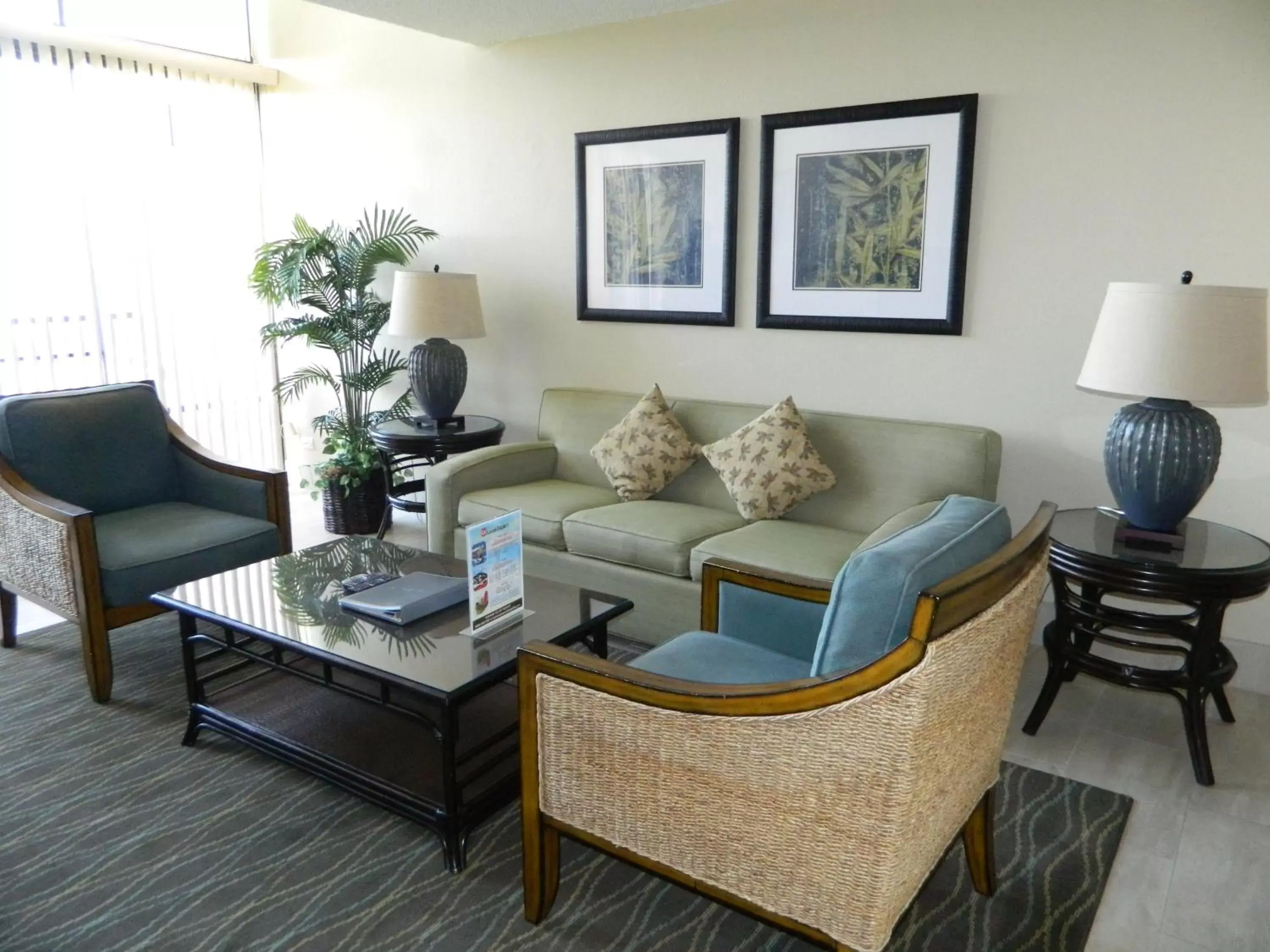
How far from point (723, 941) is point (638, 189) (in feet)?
10.1

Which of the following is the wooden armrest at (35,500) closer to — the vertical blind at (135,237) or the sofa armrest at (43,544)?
the sofa armrest at (43,544)

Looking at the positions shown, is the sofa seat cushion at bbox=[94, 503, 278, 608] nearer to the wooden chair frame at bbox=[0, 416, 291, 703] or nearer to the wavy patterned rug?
the wooden chair frame at bbox=[0, 416, 291, 703]

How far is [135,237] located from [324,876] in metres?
4.15

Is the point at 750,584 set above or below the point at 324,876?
above

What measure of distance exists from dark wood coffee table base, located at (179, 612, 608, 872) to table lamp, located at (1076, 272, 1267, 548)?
5.05 ft

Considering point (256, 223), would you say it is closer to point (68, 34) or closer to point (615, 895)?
point (68, 34)

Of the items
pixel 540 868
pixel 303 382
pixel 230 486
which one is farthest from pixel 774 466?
pixel 303 382

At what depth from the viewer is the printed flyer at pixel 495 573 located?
2.20m

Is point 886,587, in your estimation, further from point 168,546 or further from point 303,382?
point 303,382

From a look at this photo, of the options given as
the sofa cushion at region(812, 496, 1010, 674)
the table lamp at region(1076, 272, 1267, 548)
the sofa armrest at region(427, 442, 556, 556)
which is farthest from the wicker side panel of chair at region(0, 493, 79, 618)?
the table lamp at region(1076, 272, 1267, 548)

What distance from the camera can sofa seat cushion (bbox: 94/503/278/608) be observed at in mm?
2930

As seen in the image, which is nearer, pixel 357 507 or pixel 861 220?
pixel 861 220

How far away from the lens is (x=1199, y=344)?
2342 mm

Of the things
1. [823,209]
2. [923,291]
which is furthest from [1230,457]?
[823,209]
